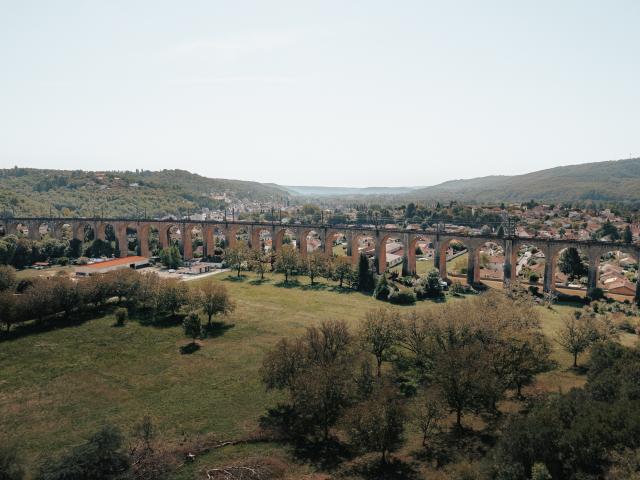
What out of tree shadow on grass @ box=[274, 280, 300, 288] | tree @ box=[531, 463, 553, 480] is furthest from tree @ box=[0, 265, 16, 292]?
tree @ box=[531, 463, 553, 480]

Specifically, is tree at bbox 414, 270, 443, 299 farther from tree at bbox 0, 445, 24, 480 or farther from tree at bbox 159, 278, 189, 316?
tree at bbox 0, 445, 24, 480

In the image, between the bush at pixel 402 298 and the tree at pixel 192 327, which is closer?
the tree at pixel 192 327

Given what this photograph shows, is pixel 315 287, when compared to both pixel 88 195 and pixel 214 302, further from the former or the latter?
pixel 88 195

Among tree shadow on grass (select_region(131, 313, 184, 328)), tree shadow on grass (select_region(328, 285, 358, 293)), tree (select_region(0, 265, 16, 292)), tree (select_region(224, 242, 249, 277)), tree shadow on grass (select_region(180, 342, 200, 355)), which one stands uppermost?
tree (select_region(0, 265, 16, 292))

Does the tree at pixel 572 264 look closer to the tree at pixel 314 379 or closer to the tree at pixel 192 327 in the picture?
the tree at pixel 314 379

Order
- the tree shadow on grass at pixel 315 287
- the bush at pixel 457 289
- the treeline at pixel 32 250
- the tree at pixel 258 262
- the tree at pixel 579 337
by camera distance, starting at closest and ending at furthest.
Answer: the tree at pixel 579 337
the bush at pixel 457 289
the tree shadow on grass at pixel 315 287
the tree at pixel 258 262
the treeline at pixel 32 250

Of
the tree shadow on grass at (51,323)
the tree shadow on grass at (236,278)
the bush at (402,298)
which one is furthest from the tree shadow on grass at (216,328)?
the tree shadow on grass at (236,278)

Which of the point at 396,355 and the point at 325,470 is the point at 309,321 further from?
the point at 325,470

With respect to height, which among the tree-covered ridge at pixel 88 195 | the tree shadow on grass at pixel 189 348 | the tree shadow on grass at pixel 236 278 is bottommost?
the tree shadow on grass at pixel 189 348
